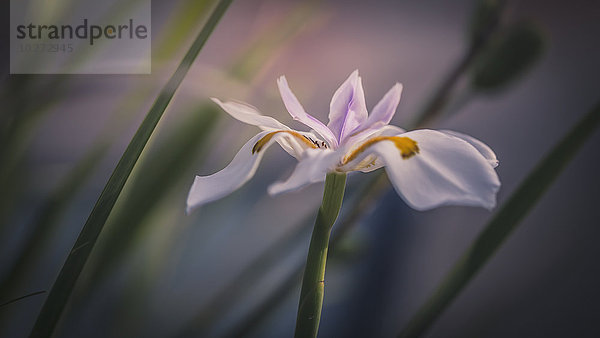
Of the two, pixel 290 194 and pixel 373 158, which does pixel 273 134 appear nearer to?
pixel 373 158

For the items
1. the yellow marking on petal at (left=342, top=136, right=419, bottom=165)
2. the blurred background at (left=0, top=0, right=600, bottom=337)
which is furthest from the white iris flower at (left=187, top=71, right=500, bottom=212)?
the blurred background at (left=0, top=0, right=600, bottom=337)

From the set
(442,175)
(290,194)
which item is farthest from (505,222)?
(290,194)

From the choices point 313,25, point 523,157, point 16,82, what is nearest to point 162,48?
point 16,82

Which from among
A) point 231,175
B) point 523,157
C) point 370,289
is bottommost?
point 370,289

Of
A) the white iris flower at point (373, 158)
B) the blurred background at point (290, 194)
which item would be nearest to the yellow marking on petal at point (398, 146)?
the white iris flower at point (373, 158)

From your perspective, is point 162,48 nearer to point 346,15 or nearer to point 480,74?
point 480,74

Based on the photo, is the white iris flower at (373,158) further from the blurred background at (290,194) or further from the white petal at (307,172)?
the blurred background at (290,194)
